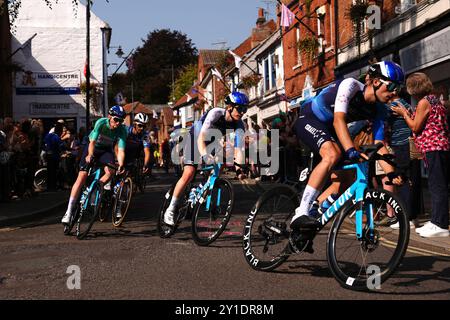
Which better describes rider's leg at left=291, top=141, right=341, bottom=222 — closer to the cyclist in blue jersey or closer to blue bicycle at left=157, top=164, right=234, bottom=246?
blue bicycle at left=157, top=164, right=234, bottom=246

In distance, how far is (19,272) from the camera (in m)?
5.84

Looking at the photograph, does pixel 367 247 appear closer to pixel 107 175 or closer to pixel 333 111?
pixel 333 111

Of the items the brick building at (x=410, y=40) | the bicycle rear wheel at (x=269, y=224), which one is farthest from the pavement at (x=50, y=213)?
the brick building at (x=410, y=40)

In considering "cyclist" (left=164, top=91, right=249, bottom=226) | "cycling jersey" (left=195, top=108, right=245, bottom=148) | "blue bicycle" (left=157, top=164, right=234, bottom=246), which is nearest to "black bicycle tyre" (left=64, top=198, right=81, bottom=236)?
"cyclist" (left=164, top=91, right=249, bottom=226)

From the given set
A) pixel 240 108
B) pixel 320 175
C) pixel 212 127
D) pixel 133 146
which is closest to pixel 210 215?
pixel 212 127

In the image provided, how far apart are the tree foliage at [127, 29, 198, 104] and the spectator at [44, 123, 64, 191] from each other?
72982mm

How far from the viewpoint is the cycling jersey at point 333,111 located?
5.02m

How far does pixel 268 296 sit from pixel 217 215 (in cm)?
257

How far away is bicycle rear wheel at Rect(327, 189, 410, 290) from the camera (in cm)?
459

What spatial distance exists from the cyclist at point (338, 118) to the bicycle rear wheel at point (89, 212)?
374 centimetres

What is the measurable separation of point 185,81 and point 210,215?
8380 cm

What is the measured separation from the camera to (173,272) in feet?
18.4

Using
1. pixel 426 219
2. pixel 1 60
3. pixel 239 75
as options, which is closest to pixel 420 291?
pixel 426 219

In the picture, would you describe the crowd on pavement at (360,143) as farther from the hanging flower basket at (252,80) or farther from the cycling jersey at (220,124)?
the hanging flower basket at (252,80)
